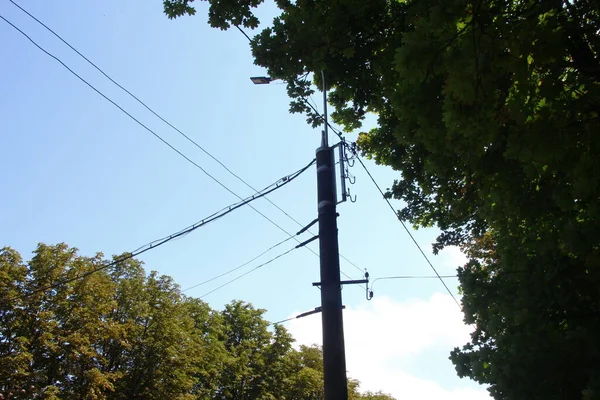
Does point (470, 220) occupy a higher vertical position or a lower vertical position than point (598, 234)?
higher

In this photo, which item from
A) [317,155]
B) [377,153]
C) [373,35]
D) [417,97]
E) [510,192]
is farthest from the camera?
[377,153]

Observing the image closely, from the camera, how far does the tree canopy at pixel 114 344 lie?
18.1 meters

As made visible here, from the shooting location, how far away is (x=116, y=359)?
21.4 m

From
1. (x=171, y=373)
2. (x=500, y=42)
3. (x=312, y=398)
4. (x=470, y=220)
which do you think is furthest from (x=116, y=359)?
(x=500, y=42)

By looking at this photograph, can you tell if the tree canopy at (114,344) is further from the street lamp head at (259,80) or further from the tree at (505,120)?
the tree at (505,120)

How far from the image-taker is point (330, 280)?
19.0ft

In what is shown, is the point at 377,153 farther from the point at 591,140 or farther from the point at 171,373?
the point at 171,373

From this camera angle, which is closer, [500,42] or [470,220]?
[500,42]

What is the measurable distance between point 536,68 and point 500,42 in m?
1.10

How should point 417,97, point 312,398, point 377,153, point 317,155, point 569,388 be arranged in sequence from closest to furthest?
point 417,97 < point 569,388 < point 317,155 < point 377,153 < point 312,398

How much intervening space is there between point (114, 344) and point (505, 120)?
21.2 meters

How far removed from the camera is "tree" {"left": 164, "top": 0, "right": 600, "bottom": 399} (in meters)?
3.61

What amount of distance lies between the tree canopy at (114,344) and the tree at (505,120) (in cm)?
1165

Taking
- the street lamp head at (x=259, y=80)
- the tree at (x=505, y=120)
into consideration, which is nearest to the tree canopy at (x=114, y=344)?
the street lamp head at (x=259, y=80)
